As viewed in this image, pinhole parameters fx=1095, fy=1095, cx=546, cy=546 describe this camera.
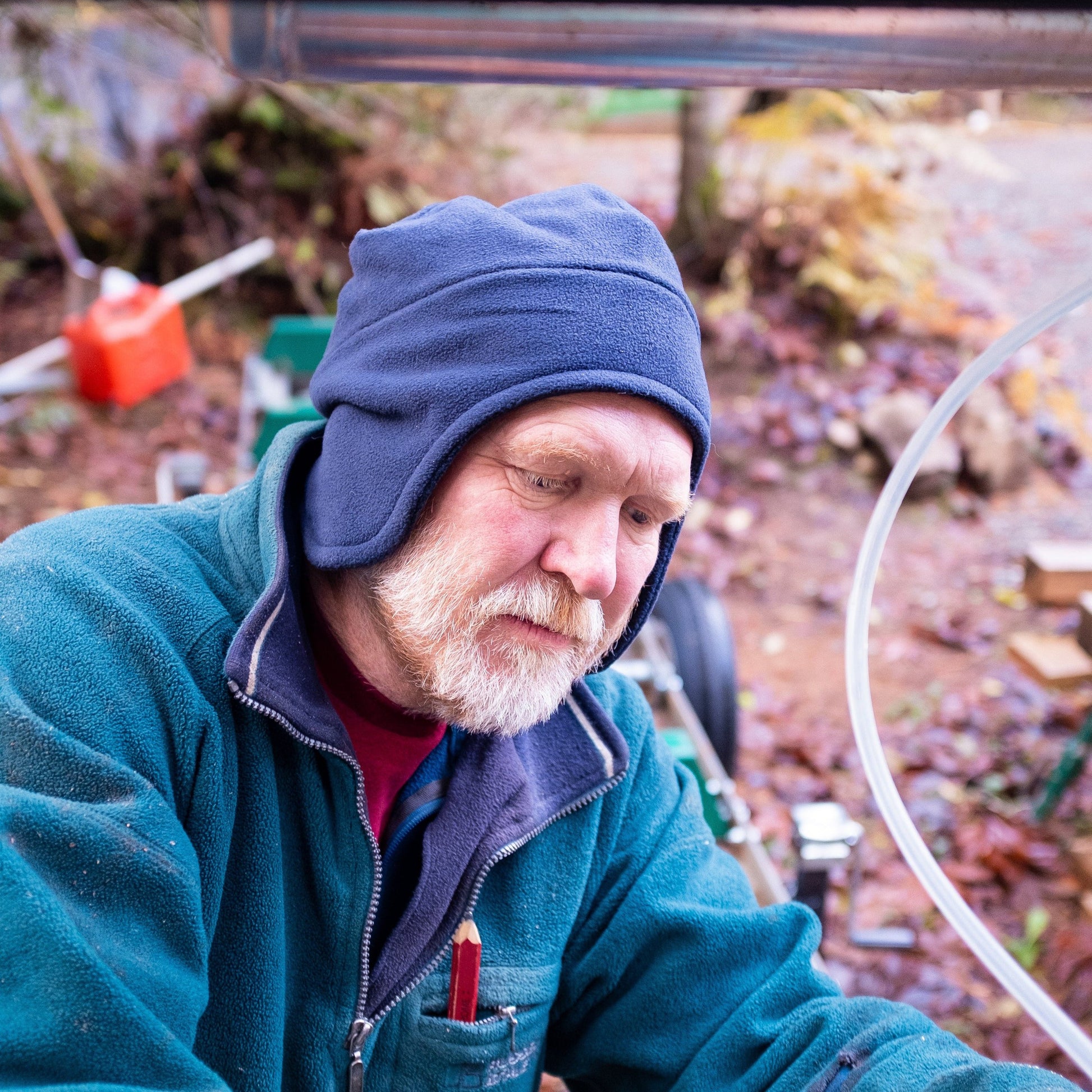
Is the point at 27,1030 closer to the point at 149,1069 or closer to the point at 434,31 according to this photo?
the point at 149,1069

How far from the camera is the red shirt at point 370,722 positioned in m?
1.62

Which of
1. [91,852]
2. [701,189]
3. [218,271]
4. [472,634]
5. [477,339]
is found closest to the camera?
[91,852]

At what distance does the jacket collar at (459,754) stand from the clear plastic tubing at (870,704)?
0.41 m

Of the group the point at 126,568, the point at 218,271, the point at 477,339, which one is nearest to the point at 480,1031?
the point at 126,568

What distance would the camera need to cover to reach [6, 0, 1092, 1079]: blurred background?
4406 mm

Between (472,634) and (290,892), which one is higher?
(472,634)

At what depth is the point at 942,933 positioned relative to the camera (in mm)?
3570

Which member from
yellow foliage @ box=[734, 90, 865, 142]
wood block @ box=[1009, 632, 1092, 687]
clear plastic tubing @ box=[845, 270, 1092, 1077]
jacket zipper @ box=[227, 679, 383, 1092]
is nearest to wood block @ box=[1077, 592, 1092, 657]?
wood block @ box=[1009, 632, 1092, 687]

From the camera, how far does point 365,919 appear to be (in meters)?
1.51

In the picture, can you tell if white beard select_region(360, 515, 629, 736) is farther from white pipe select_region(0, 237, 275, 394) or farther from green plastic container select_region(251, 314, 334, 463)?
white pipe select_region(0, 237, 275, 394)

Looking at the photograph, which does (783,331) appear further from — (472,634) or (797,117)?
(472,634)

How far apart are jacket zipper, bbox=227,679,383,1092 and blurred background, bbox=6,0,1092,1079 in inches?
94.2

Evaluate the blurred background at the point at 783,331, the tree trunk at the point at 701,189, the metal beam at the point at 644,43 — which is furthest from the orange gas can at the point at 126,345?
the metal beam at the point at 644,43

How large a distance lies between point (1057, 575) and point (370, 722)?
2982mm
